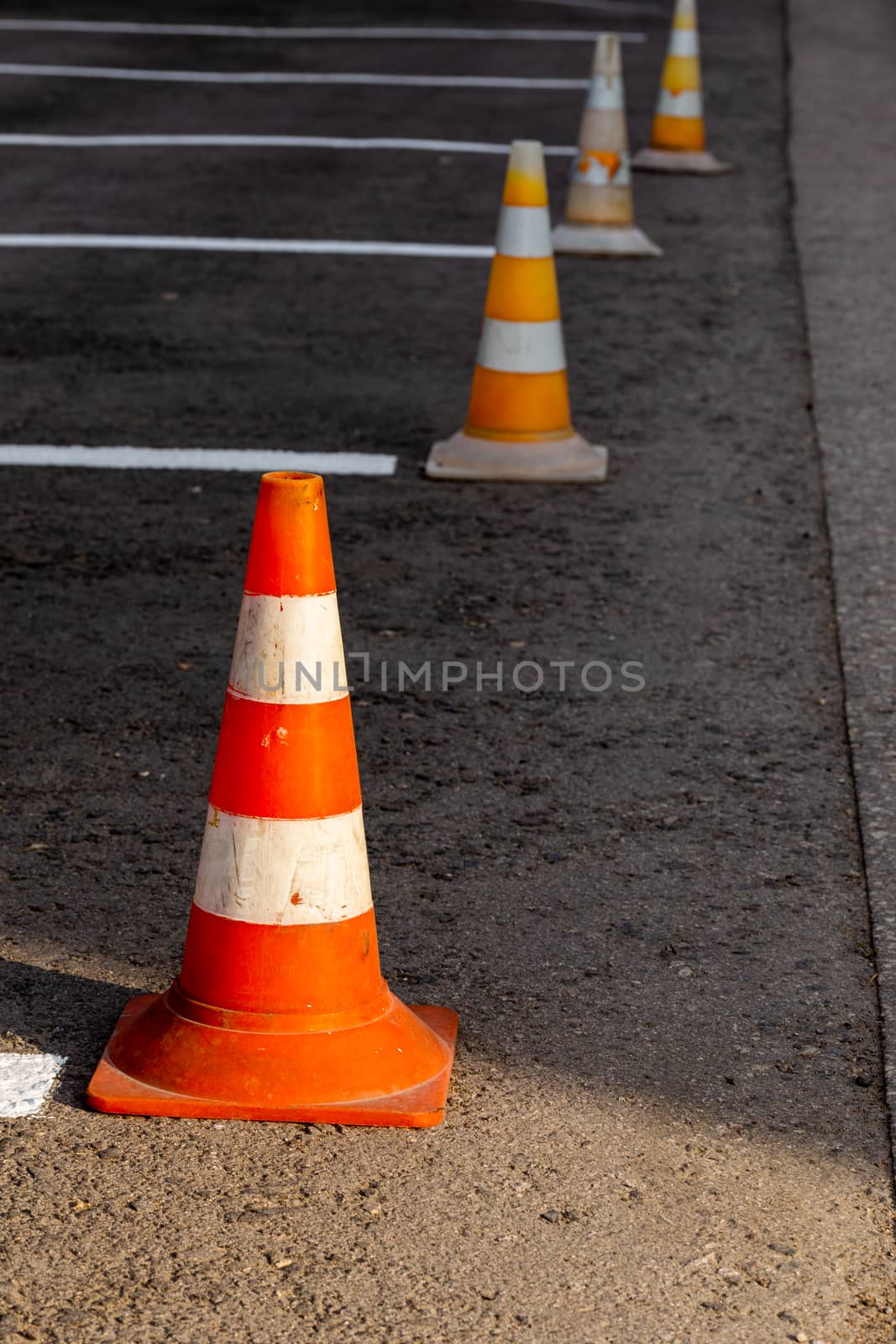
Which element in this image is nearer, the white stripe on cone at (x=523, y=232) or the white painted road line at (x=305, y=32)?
the white stripe on cone at (x=523, y=232)

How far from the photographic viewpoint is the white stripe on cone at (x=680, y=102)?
11234 millimetres

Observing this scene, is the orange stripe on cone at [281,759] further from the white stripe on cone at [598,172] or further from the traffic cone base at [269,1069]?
the white stripe on cone at [598,172]

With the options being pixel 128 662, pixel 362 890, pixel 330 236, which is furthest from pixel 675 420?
pixel 362 890

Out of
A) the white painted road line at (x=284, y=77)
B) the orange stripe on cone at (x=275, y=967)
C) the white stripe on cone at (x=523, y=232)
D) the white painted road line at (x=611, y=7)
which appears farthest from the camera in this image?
the white painted road line at (x=611, y=7)

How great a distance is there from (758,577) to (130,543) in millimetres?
1804

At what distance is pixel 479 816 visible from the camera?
370cm

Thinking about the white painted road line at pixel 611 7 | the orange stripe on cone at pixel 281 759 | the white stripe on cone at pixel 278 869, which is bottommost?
the white painted road line at pixel 611 7

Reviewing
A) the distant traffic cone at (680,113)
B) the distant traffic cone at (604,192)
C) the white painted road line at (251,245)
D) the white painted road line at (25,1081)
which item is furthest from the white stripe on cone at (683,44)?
the white painted road line at (25,1081)

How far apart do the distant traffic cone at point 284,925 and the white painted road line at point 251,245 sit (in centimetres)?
630

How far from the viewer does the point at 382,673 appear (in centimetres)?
442

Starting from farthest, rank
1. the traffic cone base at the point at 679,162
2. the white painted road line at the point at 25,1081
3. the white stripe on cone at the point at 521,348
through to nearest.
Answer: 1. the traffic cone base at the point at 679,162
2. the white stripe on cone at the point at 521,348
3. the white painted road line at the point at 25,1081

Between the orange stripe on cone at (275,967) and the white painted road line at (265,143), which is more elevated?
the orange stripe on cone at (275,967)

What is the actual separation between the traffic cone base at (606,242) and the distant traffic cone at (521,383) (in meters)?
3.06

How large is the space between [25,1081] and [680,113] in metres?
9.72
